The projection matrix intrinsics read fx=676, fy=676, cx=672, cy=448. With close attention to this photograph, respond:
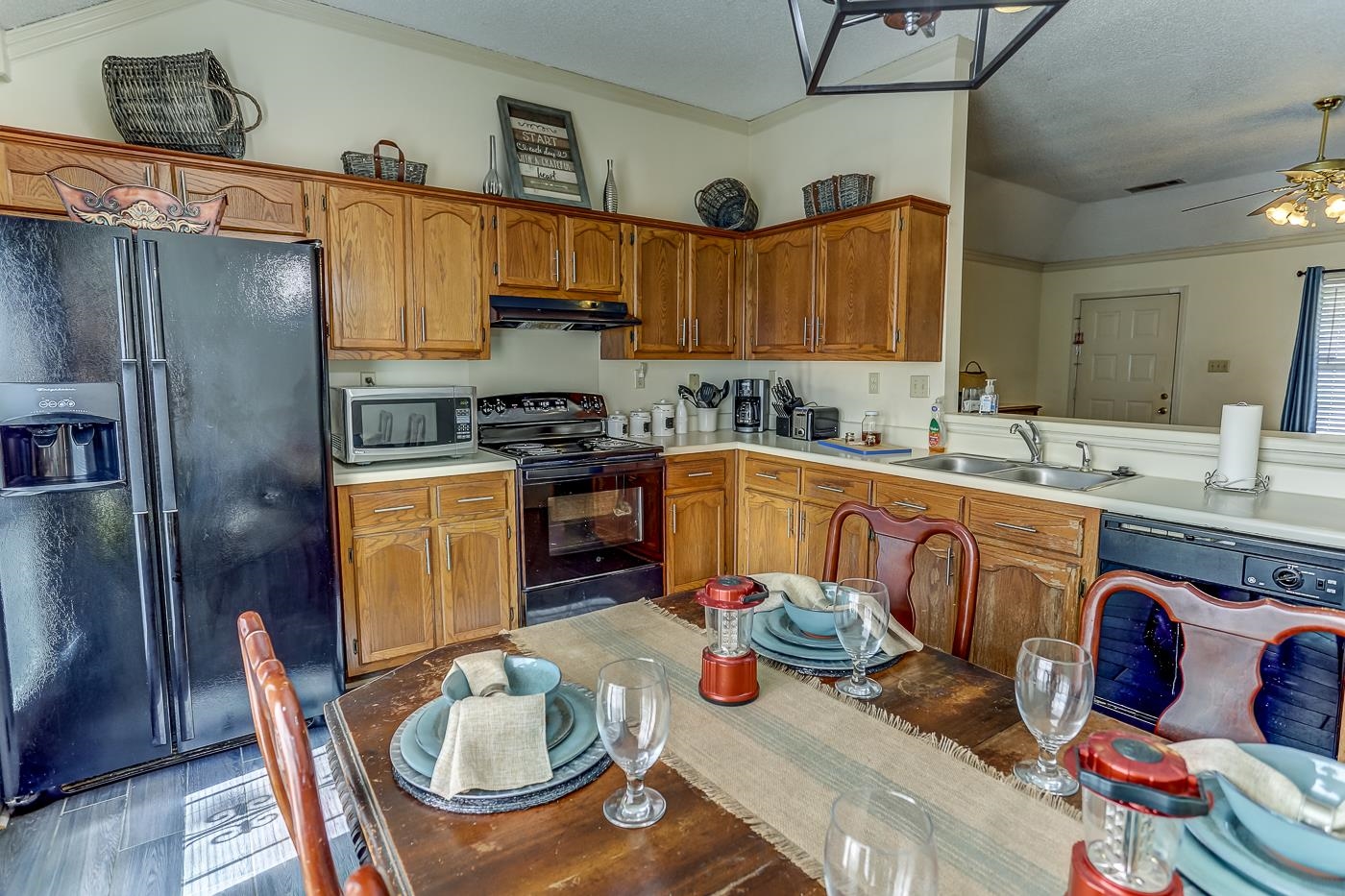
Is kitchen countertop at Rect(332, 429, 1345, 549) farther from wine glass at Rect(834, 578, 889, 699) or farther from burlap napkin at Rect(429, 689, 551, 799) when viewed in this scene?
burlap napkin at Rect(429, 689, 551, 799)

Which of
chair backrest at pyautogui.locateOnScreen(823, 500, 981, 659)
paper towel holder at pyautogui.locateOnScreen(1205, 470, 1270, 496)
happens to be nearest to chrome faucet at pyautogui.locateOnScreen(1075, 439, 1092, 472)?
paper towel holder at pyautogui.locateOnScreen(1205, 470, 1270, 496)

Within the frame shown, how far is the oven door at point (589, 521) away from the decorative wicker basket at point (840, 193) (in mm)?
1608

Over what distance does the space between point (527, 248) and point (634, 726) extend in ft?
9.35

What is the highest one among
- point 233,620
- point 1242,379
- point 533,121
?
point 533,121

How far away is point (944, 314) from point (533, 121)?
2.35 metres

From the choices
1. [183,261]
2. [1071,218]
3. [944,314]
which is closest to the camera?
[183,261]

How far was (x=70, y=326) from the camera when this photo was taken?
200 centimetres

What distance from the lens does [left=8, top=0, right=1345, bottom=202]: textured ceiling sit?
290 centimetres

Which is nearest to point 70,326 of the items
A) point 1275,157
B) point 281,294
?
point 281,294

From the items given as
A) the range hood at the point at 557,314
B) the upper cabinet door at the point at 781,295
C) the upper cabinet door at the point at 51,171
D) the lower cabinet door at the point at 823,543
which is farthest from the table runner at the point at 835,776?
the upper cabinet door at the point at 781,295

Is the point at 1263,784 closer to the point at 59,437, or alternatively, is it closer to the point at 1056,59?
the point at 59,437

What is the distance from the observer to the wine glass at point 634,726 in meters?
0.83

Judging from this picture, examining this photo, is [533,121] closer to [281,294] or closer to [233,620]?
[281,294]

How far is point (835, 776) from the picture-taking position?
3.01 ft
